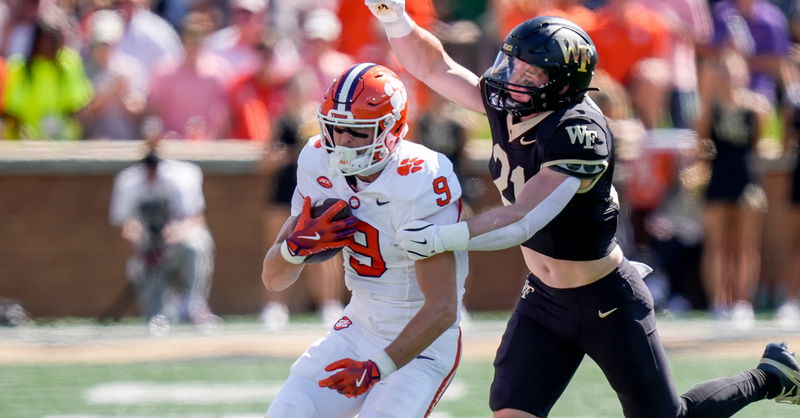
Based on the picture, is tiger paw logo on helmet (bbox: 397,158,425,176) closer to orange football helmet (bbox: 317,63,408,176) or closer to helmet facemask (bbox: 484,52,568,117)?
orange football helmet (bbox: 317,63,408,176)

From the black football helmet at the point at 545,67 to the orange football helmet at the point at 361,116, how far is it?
38 centimetres

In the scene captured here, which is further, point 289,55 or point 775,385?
point 289,55

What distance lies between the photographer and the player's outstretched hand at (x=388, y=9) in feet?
15.9

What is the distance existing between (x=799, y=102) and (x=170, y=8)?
503 cm

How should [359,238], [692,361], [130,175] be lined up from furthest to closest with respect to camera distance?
[130,175], [692,361], [359,238]

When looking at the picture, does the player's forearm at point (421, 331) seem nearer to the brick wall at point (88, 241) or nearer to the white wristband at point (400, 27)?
the white wristband at point (400, 27)

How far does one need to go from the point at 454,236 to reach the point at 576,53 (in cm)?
81

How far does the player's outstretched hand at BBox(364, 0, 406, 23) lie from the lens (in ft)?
15.9

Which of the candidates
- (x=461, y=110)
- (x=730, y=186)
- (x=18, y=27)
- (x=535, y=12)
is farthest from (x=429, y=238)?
(x=18, y=27)

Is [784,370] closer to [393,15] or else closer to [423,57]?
[423,57]

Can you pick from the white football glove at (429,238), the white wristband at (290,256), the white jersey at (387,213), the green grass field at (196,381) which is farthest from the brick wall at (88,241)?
the white football glove at (429,238)

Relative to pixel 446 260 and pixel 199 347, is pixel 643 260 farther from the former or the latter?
pixel 446 260

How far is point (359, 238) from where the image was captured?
422 centimetres

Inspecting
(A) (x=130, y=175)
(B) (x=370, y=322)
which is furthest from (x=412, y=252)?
(A) (x=130, y=175)
